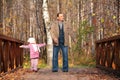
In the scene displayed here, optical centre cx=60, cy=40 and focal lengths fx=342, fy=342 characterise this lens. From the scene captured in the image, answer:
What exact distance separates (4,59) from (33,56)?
8.05 feet

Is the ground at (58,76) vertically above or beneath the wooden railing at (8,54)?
beneath

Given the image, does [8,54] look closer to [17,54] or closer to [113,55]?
[17,54]

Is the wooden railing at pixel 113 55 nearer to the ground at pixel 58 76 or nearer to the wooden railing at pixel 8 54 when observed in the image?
the ground at pixel 58 76

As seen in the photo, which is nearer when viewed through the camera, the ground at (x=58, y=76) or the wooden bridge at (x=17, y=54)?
the ground at (x=58, y=76)

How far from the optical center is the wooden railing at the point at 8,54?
887 centimetres

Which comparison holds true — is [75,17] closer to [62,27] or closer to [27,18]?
[27,18]

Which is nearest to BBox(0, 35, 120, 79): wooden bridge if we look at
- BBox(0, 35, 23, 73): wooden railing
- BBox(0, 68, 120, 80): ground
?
BBox(0, 35, 23, 73): wooden railing

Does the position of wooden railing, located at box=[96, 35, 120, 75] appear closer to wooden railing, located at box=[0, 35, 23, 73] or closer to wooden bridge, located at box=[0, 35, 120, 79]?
wooden bridge, located at box=[0, 35, 120, 79]

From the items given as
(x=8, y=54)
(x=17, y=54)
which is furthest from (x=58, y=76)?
(x=17, y=54)

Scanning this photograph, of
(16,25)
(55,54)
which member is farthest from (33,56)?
(16,25)

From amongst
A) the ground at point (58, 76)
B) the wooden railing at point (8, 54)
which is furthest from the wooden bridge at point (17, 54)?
the ground at point (58, 76)

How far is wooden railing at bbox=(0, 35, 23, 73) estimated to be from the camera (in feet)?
29.1

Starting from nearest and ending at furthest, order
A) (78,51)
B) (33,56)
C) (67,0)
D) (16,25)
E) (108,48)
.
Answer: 1. (108,48)
2. (33,56)
3. (78,51)
4. (16,25)
5. (67,0)

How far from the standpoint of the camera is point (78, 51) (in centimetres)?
1983
